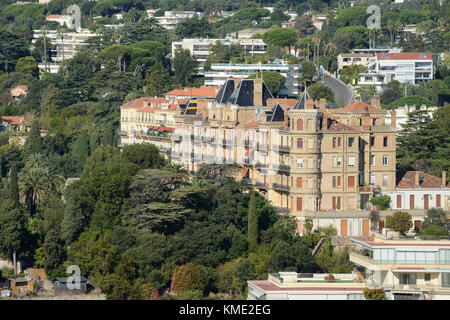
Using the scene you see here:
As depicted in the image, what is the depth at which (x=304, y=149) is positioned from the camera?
7531cm

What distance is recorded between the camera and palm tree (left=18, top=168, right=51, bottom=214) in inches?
3334

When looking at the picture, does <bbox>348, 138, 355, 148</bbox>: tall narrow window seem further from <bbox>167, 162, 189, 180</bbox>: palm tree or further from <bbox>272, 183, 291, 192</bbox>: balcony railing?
<bbox>167, 162, 189, 180</bbox>: palm tree

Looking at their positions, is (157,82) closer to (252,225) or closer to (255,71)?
(255,71)

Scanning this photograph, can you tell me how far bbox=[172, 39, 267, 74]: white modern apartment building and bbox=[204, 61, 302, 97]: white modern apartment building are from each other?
611 inches

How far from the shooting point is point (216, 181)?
80188 millimetres

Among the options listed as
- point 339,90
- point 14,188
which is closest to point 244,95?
point 14,188

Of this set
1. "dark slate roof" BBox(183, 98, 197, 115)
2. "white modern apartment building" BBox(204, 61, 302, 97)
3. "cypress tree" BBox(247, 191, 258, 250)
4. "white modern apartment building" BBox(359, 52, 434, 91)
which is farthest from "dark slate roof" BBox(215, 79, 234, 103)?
"white modern apartment building" BBox(359, 52, 434, 91)

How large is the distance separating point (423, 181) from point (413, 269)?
980 inches

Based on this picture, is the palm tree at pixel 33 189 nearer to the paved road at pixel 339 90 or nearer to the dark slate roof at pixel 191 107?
the dark slate roof at pixel 191 107

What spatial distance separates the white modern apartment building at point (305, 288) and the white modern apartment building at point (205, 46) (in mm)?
108383

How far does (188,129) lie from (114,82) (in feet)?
143

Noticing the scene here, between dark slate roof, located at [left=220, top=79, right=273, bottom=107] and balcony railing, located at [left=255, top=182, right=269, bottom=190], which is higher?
dark slate roof, located at [left=220, top=79, right=273, bottom=107]
